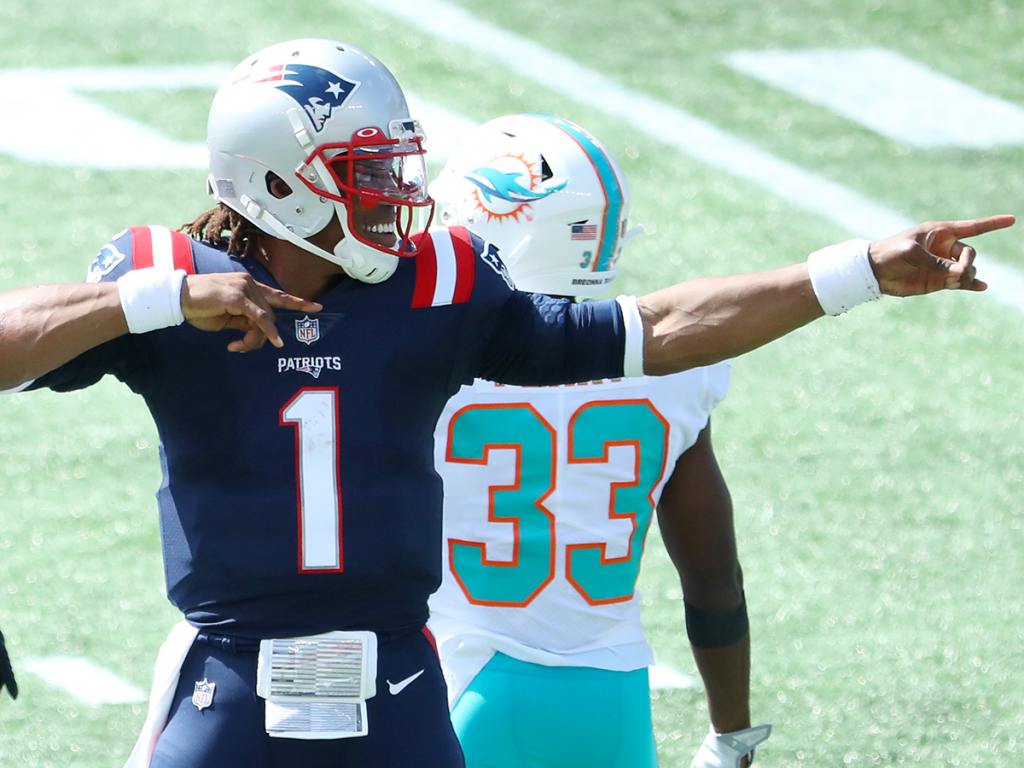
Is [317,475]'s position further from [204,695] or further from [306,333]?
[204,695]

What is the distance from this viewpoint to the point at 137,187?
9.45 meters

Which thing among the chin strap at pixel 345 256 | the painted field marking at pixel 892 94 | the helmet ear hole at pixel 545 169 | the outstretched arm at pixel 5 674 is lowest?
the outstretched arm at pixel 5 674

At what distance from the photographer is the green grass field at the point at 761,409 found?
6180 mm

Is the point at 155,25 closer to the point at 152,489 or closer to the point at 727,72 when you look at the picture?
the point at 727,72

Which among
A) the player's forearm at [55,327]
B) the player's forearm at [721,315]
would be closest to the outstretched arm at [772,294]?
the player's forearm at [721,315]

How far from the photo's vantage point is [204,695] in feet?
11.7

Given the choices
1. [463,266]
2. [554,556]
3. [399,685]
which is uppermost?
[463,266]

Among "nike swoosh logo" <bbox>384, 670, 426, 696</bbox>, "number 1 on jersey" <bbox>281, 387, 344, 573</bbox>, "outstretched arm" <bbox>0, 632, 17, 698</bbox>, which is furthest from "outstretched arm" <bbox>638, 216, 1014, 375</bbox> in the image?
"outstretched arm" <bbox>0, 632, 17, 698</bbox>

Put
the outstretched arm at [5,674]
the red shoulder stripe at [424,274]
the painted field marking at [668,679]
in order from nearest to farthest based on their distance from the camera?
1. the red shoulder stripe at [424,274]
2. the outstretched arm at [5,674]
3. the painted field marking at [668,679]

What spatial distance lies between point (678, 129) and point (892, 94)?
123cm

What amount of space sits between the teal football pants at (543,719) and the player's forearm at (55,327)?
1.22m

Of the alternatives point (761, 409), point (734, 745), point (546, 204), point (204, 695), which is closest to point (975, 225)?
point (546, 204)

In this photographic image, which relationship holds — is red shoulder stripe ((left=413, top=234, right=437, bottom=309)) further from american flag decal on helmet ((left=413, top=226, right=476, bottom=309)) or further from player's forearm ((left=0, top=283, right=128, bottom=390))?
player's forearm ((left=0, top=283, right=128, bottom=390))

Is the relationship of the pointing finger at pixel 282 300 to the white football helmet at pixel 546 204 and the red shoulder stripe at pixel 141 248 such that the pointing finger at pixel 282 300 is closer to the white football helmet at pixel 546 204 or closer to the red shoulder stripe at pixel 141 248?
the red shoulder stripe at pixel 141 248
